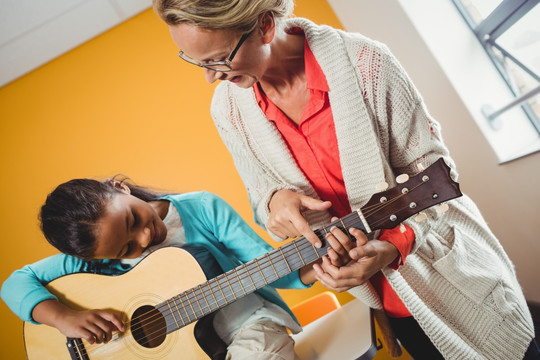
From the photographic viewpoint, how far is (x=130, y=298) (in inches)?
50.8

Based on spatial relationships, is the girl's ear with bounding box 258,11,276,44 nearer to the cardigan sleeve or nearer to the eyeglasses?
the eyeglasses

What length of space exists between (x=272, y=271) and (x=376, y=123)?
53cm

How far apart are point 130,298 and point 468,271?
1.09 meters

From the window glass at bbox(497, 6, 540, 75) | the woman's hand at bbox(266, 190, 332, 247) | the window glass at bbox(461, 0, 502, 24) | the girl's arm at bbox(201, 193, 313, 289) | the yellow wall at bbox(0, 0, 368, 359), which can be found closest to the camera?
the woman's hand at bbox(266, 190, 332, 247)

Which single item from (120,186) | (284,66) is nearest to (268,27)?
(284,66)

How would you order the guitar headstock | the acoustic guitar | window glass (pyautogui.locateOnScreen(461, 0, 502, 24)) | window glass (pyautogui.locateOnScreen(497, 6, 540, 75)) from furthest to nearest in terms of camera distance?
window glass (pyautogui.locateOnScreen(461, 0, 502, 24)) → window glass (pyautogui.locateOnScreen(497, 6, 540, 75)) → the acoustic guitar → the guitar headstock

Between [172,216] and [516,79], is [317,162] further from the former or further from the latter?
[516,79]

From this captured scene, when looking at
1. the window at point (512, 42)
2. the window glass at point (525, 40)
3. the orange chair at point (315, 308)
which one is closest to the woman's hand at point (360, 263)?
the orange chair at point (315, 308)

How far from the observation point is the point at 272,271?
3.55ft

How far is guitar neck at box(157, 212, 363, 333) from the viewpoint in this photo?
1021 mm

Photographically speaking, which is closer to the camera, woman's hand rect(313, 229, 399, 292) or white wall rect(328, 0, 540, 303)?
woman's hand rect(313, 229, 399, 292)

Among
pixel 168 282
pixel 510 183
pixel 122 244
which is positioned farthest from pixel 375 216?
pixel 510 183

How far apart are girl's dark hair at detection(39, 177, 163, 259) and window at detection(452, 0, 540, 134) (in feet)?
5.86

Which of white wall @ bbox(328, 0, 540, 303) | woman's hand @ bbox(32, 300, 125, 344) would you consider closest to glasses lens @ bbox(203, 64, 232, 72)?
woman's hand @ bbox(32, 300, 125, 344)
